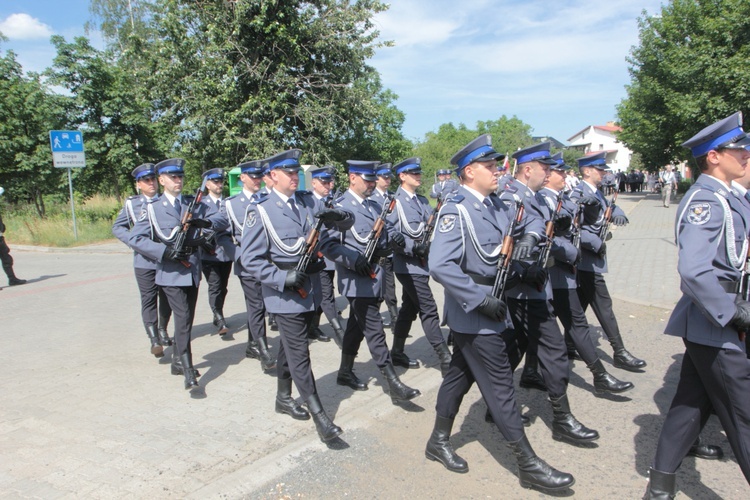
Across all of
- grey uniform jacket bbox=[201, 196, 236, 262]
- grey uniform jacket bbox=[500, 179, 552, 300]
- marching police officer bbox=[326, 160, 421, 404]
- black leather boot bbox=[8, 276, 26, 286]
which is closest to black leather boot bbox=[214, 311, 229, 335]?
grey uniform jacket bbox=[201, 196, 236, 262]

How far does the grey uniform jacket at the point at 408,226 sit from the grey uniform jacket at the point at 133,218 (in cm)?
262

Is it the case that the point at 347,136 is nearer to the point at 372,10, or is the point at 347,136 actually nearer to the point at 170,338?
the point at 372,10

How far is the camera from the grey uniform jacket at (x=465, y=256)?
10.5 ft

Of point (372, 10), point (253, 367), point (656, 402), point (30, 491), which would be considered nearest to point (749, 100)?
point (372, 10)

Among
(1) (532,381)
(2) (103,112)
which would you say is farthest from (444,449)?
(2) (103,112)

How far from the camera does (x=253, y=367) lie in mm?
5773

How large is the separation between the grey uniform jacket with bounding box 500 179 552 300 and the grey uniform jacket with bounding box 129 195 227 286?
10.0 ft

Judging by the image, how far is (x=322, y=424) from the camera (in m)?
3.89

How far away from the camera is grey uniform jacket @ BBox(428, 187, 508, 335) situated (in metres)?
3.20

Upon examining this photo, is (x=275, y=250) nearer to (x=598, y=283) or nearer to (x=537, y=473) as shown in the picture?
(x=537, y=473)

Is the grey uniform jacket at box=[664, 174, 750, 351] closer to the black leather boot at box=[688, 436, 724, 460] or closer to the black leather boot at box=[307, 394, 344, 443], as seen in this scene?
the black leather boot at box=[688, 436, 724, 460]

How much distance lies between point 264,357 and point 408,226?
211 cm

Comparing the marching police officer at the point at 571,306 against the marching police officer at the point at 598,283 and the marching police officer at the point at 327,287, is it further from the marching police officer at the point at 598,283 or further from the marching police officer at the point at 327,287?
the marching police officer at the point at 327,287

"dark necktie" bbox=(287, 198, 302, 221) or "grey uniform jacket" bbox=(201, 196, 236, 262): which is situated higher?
"dark necktie" bbox=(287, 198, 302, 221)
